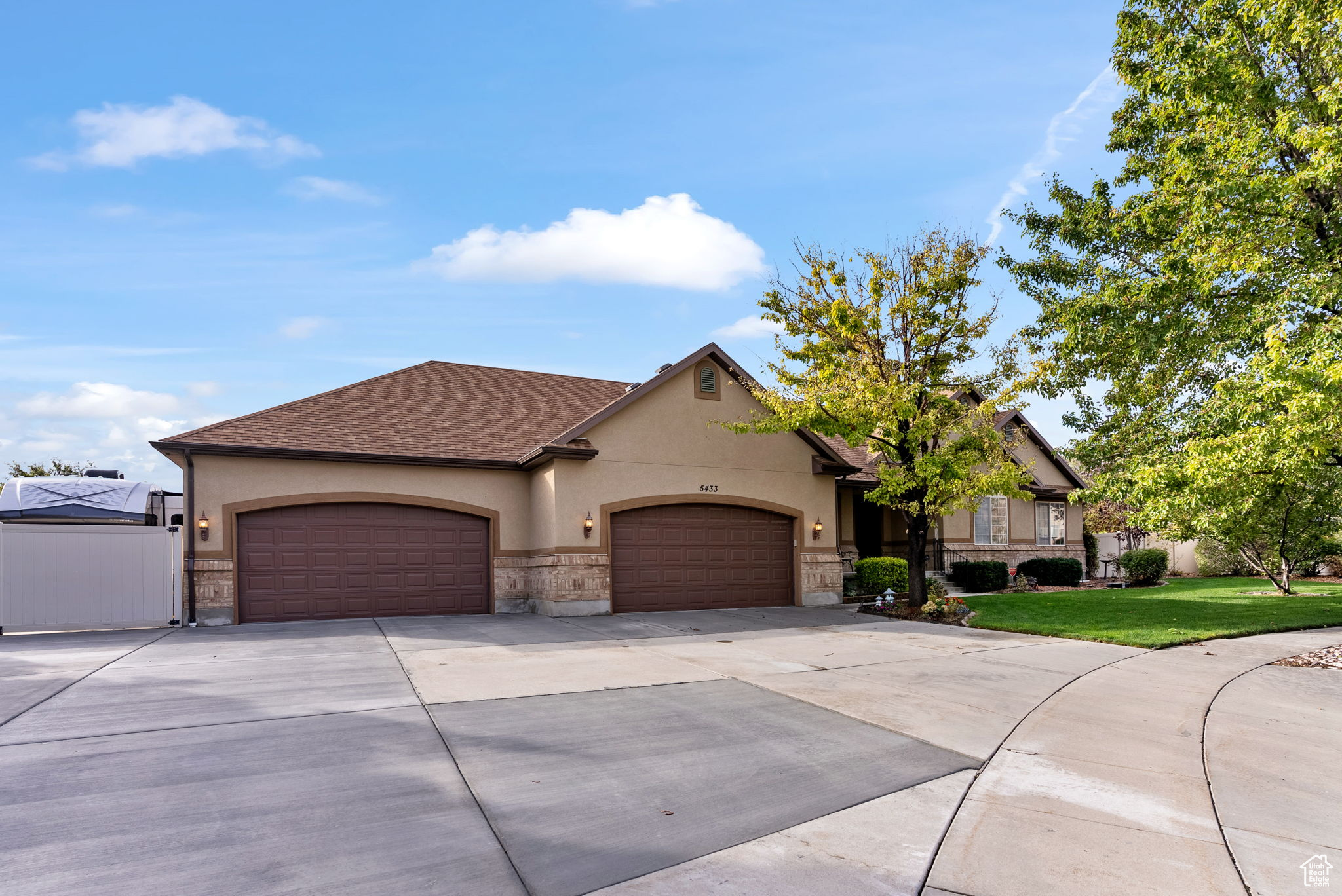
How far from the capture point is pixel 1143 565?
25219 mm

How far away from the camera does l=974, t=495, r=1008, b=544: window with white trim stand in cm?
2445

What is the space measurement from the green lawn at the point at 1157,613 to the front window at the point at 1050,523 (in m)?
3.36

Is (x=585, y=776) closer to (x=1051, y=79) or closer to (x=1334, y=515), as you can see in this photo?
(x=1051, y=79)

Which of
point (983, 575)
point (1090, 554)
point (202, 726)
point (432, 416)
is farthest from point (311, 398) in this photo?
point (1090, 554)

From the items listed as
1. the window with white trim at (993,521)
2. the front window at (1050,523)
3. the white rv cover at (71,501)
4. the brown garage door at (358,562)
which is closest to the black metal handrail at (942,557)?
the window with white trim at (993,521)

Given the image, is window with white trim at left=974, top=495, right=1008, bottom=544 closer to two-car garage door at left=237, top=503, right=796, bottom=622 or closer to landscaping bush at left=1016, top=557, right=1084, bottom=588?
landscaping bush at left=1016, top=557, right=1084, bottom=588

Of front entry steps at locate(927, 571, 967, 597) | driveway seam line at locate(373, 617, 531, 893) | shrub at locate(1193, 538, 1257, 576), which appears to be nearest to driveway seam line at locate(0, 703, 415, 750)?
driveway seam line at locate(373, 617, 531, 893)

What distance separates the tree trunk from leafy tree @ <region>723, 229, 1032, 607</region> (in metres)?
0.03

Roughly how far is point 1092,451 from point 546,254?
19.3 m

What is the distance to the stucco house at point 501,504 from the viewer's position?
49.5 feet

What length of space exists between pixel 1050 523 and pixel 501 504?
19.5 metres

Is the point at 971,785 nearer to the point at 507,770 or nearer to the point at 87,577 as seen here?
the point at 507,770

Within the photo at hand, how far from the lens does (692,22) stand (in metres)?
12.8

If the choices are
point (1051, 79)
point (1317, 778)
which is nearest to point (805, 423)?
point (1051, 79)
